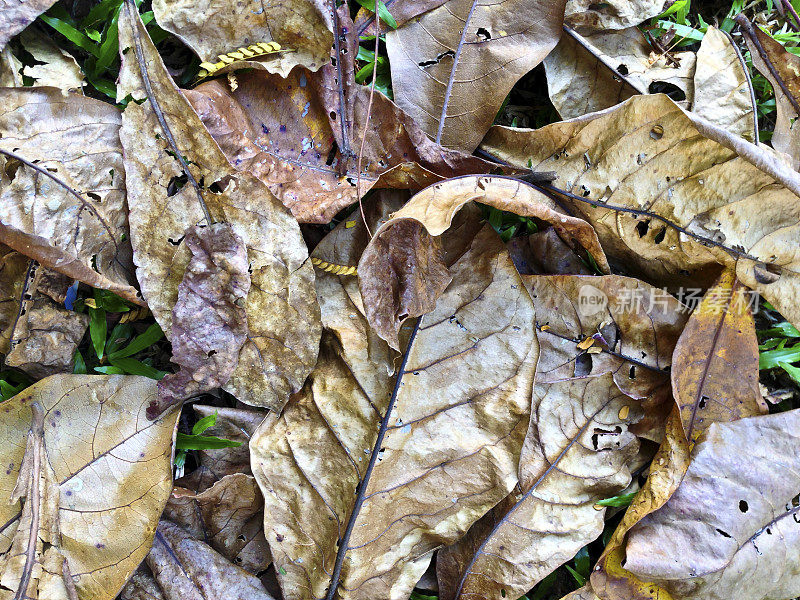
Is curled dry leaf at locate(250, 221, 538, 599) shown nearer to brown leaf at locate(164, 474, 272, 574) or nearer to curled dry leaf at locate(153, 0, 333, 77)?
brown leaf at locate(164, 474, 272, 574)

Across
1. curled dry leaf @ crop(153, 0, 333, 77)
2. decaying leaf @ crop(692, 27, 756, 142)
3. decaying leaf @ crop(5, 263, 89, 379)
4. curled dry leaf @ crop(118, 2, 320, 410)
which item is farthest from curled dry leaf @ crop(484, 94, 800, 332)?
decaying leaf @ crop(5, 263, 89, 379)

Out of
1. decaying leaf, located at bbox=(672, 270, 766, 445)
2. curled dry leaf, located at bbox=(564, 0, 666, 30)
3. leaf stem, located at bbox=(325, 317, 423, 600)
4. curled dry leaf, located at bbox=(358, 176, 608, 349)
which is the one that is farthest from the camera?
curled dry leaf, located at bbox=(564, 0, 666, 30)

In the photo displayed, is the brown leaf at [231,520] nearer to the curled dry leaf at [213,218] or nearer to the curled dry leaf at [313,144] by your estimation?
the curled dry leaf at [213,218]

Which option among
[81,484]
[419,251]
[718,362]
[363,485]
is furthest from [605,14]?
[81,484]

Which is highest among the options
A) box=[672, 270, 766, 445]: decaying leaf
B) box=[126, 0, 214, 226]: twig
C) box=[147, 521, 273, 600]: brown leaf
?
box=[126, 0, 214, 226]: twig


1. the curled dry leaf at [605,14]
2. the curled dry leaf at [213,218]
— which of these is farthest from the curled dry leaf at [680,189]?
the curled dry leaf at [213,218]

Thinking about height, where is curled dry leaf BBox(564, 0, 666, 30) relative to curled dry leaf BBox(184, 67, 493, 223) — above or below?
above

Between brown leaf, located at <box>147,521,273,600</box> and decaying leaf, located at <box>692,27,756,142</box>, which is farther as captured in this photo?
decaying leaf, located at <box>692,27,756,142</box>
